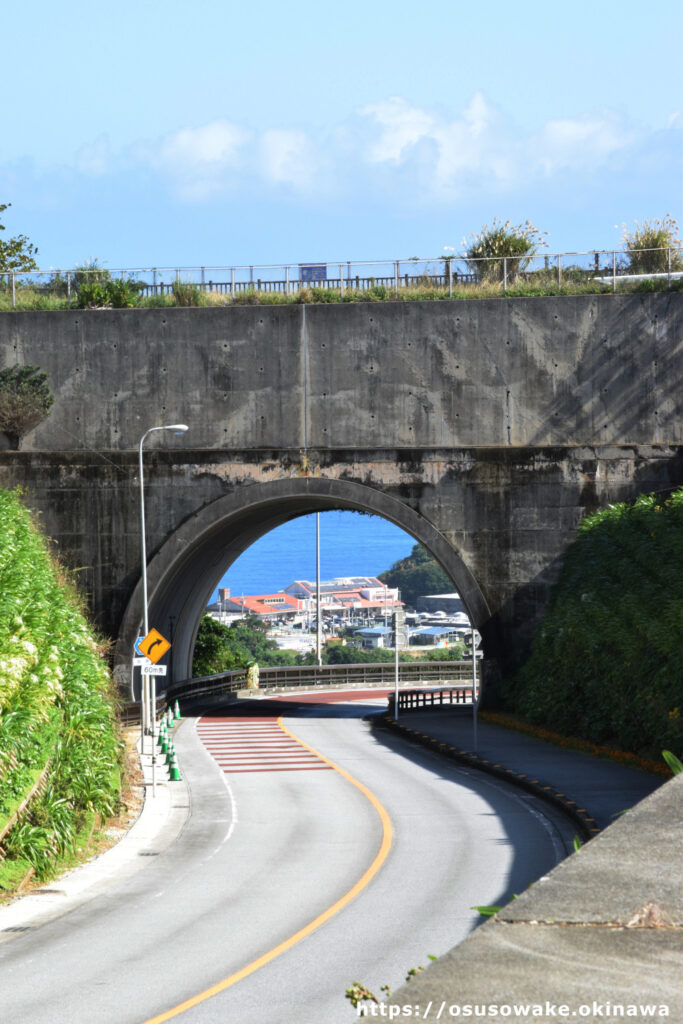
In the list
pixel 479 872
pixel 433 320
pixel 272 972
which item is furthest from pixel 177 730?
pixel 272 972

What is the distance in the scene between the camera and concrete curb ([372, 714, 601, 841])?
65.2 feet

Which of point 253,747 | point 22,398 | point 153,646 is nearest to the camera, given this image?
point 153,646

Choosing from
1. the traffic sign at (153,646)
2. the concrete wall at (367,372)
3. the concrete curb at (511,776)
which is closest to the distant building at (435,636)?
the concrete wall at (367,372)

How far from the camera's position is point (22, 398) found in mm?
A: 39344

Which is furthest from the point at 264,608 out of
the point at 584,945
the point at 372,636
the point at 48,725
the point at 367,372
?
the point at 584,945

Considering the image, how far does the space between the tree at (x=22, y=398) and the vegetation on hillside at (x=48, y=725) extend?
44.9 feet

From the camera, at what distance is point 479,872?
17.1 meters

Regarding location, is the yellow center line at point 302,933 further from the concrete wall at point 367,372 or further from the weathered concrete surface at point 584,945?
the concrete wall at point 367,372

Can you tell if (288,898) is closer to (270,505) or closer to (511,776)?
(511,776)

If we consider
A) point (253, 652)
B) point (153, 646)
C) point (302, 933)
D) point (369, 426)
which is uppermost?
point (369, 426)

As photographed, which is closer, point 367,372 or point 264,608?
point 367,372

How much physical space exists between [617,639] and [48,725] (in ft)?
50.9

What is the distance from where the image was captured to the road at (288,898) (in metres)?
11.3

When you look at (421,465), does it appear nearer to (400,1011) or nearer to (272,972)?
(272,972)
